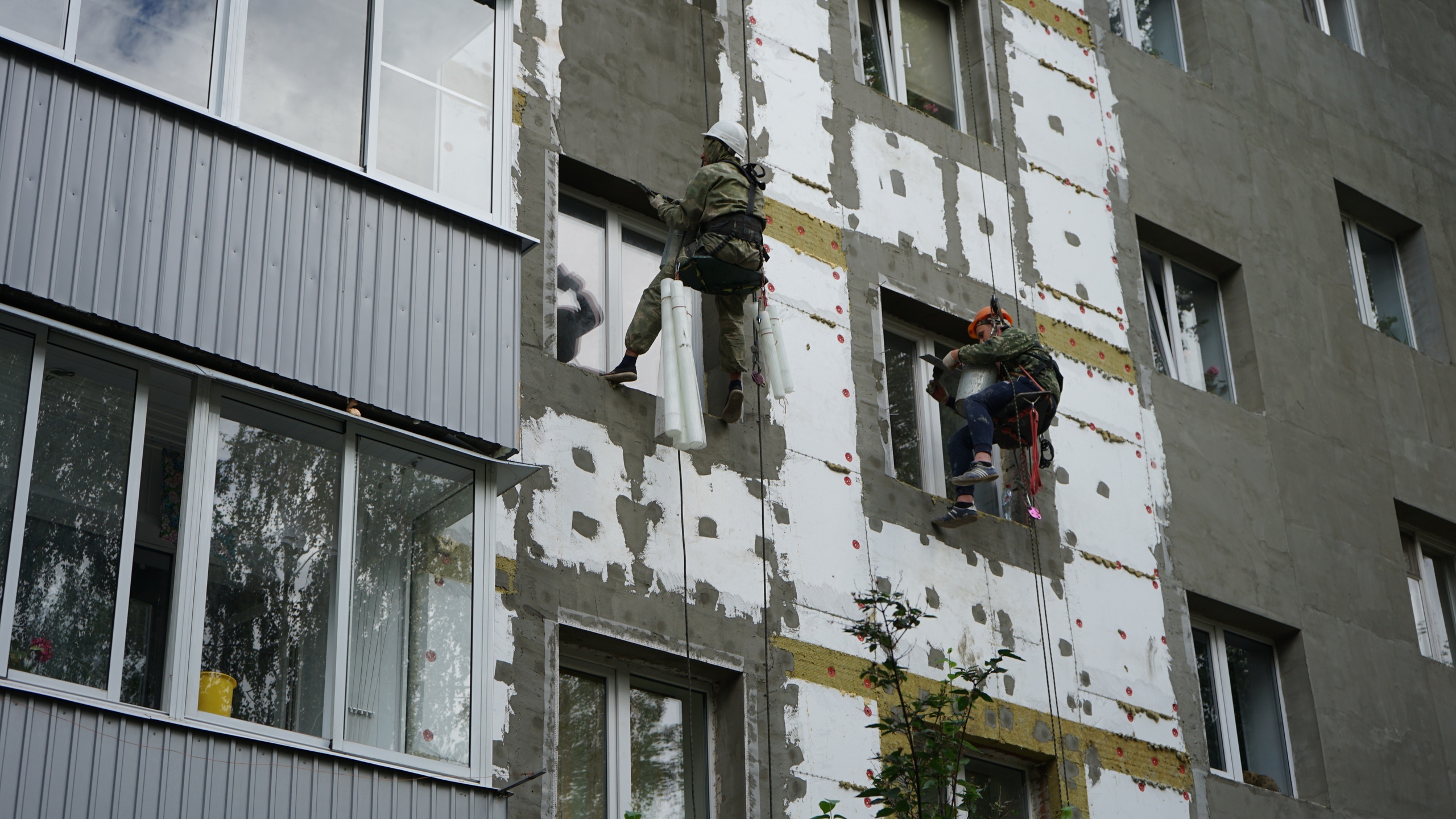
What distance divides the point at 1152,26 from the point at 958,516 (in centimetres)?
804

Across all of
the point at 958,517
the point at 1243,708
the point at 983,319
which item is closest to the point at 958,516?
the point at 958,517

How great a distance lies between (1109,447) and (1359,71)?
314 inches

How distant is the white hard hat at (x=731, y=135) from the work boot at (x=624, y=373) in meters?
1.68

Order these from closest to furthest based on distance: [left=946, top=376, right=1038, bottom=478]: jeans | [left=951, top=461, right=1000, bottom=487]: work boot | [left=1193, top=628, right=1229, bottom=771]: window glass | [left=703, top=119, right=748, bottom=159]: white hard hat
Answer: [left=703, top=119, right=748, bottom=159]: white hard hat
[left=951, top=461, right=1000, bottom=487]: work boot
[left=946, top=376, right=1038, bottom=478]: jeans
[left=1193, top=628, right=1229, bottom=771]: window glass

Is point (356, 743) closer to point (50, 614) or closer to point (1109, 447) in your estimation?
point (50, 614)

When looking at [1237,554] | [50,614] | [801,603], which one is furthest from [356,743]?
[1237,554]

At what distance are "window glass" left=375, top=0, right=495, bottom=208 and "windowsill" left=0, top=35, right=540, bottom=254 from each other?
159mm

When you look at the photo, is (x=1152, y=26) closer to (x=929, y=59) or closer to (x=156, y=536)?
(x=929, y=59)

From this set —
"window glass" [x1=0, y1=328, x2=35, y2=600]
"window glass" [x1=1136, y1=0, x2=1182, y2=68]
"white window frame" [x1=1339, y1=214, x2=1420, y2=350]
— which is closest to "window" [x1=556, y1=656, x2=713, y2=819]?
"window glass" [x1=0, y1=328, x2=35, y2=600]

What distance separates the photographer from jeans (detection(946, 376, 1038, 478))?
14109mm

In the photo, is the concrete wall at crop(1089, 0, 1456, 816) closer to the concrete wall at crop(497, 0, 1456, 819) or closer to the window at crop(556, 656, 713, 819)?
the concrete wall at crop(497, 0, 1456, 819)

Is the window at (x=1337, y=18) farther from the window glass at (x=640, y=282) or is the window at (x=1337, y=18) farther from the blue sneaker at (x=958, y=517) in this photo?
the window glass at (x=640, y=282)

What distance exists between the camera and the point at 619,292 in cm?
1363

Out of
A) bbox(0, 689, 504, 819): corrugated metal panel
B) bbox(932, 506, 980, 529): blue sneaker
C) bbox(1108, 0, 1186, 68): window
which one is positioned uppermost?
bbox(1108, 0, 1186, 68): window
